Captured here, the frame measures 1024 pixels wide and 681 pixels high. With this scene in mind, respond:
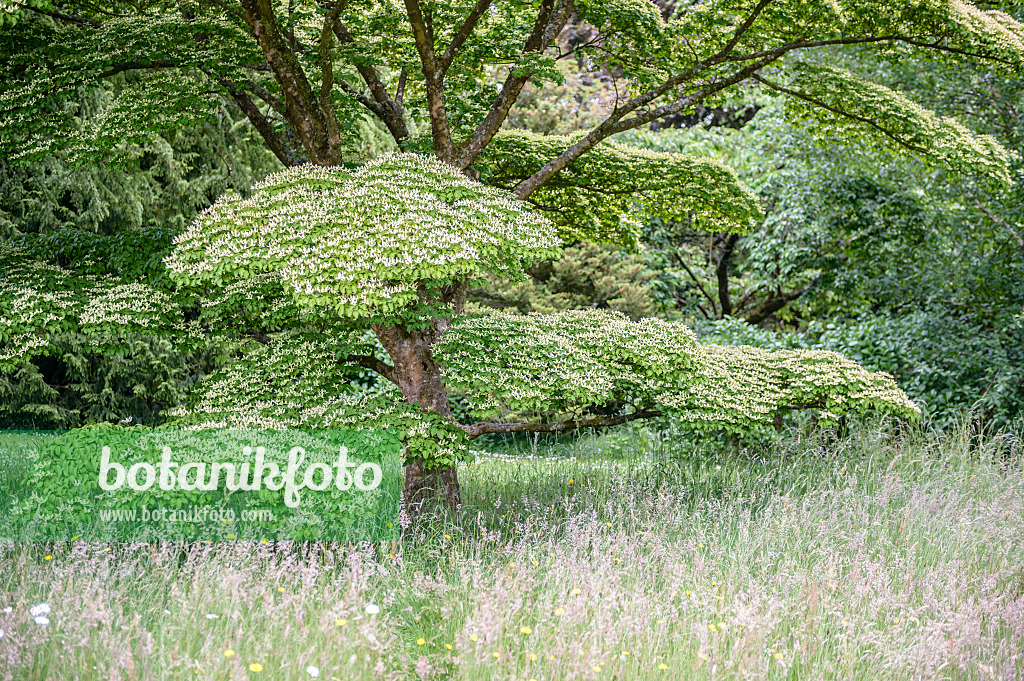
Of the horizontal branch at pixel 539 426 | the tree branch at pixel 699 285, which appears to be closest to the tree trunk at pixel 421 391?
the horizontal branch at pixel 539 426

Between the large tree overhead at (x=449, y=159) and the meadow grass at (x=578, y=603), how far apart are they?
0.96 m

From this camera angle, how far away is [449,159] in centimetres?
610

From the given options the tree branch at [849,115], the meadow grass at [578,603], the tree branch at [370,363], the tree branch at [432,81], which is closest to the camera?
the meadow grass at [578,603]

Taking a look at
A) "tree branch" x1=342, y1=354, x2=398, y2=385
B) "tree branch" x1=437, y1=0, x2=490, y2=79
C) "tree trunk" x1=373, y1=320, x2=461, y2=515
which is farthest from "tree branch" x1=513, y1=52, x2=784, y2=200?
"tree branch" x1=342, y1=354, x2=398, y2=385

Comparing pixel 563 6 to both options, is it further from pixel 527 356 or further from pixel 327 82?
pixel 527 356

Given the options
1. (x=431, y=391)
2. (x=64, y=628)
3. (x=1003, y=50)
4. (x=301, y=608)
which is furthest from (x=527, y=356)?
(x=1003, y=50)

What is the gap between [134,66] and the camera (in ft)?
19.1

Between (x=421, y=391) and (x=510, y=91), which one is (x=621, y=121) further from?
(x=421, y=391)

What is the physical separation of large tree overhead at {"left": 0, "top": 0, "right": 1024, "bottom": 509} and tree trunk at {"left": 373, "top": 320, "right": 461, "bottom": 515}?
0.06 ft

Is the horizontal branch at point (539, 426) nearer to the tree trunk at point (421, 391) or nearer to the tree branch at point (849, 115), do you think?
the tree trunk at point (421, 391)

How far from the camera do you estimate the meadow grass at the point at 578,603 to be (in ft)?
9.54

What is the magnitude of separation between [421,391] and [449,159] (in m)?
1.78

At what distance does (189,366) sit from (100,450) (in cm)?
638

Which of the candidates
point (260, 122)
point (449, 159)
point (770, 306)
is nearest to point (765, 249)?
point (770, 306)
